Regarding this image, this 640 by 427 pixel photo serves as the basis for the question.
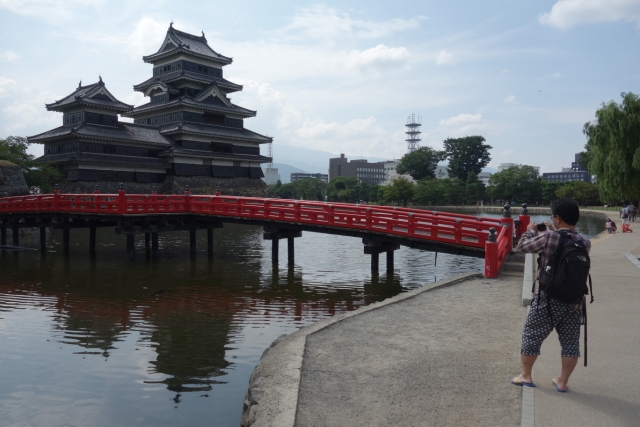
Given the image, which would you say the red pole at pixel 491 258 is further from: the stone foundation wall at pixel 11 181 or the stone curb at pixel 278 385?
the stone foundation wall at pixel 11 181

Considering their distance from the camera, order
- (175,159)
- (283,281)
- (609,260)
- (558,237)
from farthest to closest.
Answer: (175,159)
(283,281)
(609,260)
(558,237)

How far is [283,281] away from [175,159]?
1504 inches

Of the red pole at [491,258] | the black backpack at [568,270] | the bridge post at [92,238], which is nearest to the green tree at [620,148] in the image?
the red pole at [491,258]

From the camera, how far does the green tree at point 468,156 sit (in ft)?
391

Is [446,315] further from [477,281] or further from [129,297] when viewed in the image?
[129,297]

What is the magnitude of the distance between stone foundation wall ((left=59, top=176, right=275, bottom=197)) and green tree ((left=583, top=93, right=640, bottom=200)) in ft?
118

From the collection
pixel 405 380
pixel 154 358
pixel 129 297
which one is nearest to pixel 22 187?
Result: pixel 129 297

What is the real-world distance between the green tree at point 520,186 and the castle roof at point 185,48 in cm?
5607

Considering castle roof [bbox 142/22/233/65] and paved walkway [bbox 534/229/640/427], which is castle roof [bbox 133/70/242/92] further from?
paved walkway [bbox 534/229/640/427]

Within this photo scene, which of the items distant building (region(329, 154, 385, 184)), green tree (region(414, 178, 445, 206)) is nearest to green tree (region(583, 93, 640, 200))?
green tree (region(414, 178, 445, 206))

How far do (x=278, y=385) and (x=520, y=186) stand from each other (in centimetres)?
9294

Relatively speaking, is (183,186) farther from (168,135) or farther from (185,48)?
(185,48)

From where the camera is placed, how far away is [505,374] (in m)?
6.06

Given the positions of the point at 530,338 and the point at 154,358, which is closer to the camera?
the point at 530,338
